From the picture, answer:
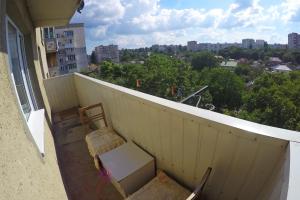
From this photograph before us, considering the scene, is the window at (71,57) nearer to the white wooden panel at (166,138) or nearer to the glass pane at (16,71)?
the glass pane at (16,71)

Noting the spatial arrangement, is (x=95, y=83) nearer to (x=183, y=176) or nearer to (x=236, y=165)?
(x=183, y=176)

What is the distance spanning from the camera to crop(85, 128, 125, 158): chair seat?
9.33 feet

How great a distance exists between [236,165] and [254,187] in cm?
16

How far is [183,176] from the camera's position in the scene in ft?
6.63

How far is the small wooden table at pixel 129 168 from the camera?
7.21 ft

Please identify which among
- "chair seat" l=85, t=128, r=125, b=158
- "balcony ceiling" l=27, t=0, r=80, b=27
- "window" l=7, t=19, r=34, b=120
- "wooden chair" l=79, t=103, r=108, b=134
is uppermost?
"balcony ceiling" l=27, t=0, r=80, b=27

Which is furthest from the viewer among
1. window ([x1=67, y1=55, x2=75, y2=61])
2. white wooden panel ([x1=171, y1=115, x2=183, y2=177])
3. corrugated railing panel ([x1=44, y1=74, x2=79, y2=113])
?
window ([x1=67, y1=55, x2=75, y2=61])

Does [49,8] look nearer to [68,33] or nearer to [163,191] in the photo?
[163,191]

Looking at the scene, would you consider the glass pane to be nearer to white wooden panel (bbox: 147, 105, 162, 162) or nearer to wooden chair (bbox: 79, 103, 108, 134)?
wooden chair (bbox: 79, 103, 108, 134)

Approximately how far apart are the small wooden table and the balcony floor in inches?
10.8

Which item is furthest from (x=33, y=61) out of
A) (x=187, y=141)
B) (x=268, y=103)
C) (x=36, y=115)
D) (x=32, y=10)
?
(x=268, y=103)

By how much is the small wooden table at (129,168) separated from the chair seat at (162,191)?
235mm

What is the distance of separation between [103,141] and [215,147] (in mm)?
1853

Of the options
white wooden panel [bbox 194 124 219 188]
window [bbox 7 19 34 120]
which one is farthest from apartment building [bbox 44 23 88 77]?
white wooden panel [bbox 194 124 219 188]
